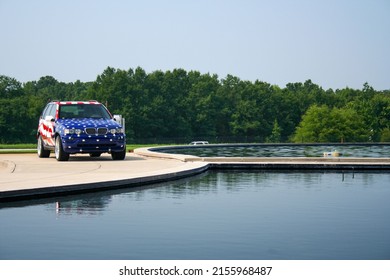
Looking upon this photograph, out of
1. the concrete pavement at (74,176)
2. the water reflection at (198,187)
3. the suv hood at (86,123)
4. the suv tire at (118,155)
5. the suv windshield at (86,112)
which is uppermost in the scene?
the suv windshield at (86,112)

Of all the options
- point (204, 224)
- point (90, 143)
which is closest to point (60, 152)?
point (90, 143)

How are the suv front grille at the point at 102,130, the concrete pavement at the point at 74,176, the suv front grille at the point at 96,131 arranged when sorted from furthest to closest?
the suv front grille at the point at 102,130, the suv front grille at the point at 96,131, the concrete pavement at the point at 74,176

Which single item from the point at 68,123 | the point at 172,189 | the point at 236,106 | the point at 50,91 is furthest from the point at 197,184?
the point at 50,91

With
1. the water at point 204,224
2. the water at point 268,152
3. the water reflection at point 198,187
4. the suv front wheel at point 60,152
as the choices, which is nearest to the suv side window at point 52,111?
the suv front wheel at point 60,152

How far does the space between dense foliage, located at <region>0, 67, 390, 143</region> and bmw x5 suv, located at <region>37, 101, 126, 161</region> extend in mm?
81813

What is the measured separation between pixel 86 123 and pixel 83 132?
17.6 inches

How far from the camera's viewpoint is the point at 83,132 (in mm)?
26312

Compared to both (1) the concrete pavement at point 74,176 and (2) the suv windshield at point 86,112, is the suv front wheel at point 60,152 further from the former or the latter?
(2) the suv windshield at point 86,112

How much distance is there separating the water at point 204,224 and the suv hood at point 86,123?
751 centimetres

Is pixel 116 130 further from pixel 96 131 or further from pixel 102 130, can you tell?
pixel 96 131

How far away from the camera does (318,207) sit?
15.7 metres

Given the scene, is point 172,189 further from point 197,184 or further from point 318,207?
point 318,207

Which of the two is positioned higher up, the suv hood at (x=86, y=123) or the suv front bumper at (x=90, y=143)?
the suv hood at (x=86, y=123)

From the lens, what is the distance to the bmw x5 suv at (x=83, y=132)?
26328 millimetres
